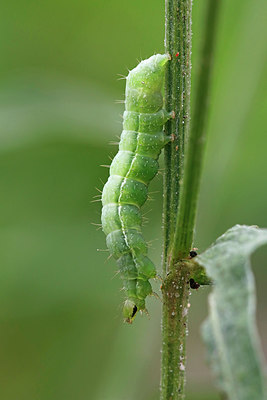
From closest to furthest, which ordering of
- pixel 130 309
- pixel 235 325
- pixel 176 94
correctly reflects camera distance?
pixel 235 325 < pixel 176 94 < pixel 130 309

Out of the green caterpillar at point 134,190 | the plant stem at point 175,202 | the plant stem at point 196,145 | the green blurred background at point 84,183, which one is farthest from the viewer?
the green blurred background at point 84,183

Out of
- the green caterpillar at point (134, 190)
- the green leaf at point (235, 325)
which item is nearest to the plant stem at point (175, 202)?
the green leaf at point (235, 325)

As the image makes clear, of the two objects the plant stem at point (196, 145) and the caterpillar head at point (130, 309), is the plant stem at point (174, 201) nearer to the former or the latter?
the plant stem at point (196, 145)

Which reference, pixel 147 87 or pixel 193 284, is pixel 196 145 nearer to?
pixel 193 284

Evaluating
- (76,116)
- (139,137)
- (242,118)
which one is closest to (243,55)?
(242,118)

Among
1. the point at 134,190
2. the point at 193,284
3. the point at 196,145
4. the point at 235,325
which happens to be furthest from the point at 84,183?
the point at 235,325

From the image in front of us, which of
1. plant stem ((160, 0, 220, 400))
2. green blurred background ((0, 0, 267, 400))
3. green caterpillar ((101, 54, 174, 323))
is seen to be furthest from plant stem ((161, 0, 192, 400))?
green blurred background ((0, 0, 267, 400))

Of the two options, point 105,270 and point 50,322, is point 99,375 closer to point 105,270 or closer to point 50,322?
point 50,322
